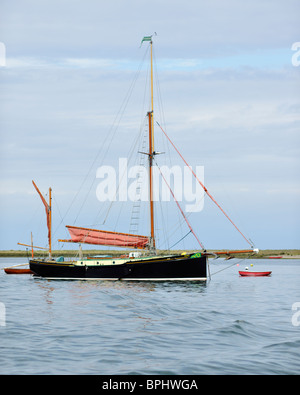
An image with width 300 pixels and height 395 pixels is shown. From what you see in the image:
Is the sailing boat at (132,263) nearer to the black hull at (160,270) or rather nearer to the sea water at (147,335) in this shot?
the black hull at (160,270)

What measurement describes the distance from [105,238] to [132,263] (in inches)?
197

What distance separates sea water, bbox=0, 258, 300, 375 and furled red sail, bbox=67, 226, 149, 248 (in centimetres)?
1520

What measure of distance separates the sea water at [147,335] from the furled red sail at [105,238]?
49.9ft

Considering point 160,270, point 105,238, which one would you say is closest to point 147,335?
point 160,270

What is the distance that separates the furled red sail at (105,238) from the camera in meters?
57.0

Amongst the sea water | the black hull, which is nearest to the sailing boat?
the black hull

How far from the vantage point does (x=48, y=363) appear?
1775 centimetres

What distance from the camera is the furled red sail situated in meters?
57.0

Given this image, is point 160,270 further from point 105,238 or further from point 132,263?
point 105,238

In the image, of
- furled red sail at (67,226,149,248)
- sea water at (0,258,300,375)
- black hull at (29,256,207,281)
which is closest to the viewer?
sea water at (0,258,300,375)

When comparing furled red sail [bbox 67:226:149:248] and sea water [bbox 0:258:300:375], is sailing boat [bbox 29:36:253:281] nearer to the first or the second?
furled red sail [bbox 67:226:149:248]
